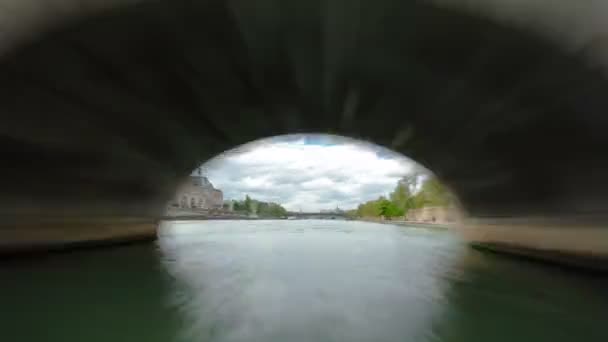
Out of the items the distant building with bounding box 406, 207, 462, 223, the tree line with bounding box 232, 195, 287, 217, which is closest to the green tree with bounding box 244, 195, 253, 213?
the tree line with bounding box 232, 195, 287, 217

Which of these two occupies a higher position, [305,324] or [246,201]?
[246,201]

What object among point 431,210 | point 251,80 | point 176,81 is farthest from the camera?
point 431,210

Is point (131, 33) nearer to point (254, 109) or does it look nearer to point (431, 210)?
point (254, 109)

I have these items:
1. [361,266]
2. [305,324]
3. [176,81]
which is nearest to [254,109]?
[176,81]

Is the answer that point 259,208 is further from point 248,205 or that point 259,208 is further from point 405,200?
point 405,200

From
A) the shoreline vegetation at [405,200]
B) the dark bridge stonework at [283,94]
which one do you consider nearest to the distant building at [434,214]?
the shoreline vegetation at [405,200]

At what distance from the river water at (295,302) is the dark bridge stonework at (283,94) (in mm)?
2785

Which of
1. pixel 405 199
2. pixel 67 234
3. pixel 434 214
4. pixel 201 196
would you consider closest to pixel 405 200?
pixel 405 199

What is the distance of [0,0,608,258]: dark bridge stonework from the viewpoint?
5.83 m

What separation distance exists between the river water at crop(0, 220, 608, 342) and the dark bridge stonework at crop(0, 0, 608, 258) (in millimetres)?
2785

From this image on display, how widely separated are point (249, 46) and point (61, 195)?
9.78m

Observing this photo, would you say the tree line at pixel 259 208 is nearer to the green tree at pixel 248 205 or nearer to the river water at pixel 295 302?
the green tree at pixel 248 205

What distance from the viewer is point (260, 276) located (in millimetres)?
8766

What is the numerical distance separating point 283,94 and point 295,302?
19.6 feet
